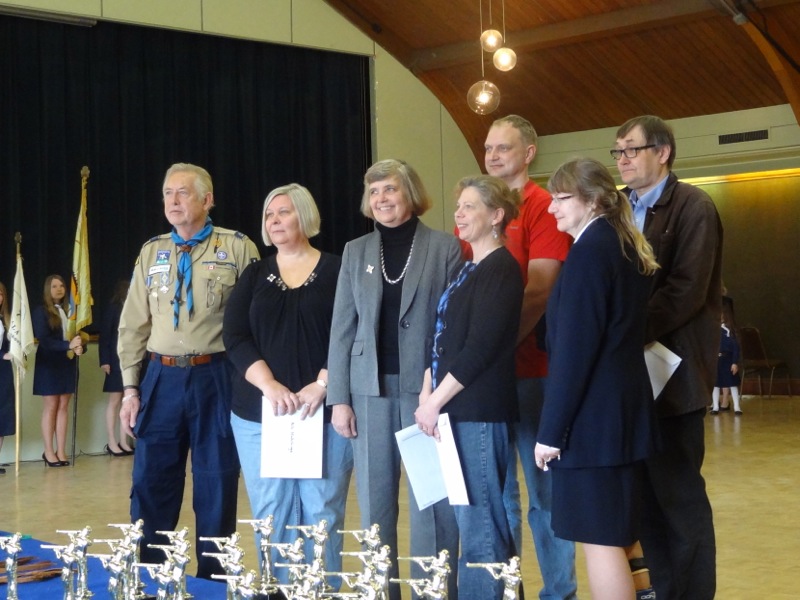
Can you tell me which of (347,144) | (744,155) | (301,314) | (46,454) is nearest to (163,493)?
(301,314)

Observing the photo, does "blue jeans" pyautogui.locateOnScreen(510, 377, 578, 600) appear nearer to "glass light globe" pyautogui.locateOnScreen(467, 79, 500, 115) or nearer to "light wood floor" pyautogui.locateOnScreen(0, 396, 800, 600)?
"light wood floor" pyautogui.locateOnScreen(0, 396, 800, 600)

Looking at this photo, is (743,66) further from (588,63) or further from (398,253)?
(398,253)

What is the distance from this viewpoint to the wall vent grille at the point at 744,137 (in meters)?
11.5

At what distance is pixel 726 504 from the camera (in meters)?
5.61

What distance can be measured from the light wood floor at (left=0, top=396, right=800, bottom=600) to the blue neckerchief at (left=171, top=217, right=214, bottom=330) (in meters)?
1.20

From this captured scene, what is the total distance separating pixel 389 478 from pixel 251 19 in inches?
342

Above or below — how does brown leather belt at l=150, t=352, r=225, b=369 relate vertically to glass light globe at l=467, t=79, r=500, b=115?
below

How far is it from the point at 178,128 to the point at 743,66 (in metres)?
5.86

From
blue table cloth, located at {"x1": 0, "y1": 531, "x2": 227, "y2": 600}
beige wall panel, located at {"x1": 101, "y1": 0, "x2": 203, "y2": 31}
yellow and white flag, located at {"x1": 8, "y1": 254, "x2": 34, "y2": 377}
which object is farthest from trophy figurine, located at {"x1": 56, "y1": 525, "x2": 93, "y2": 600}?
beige wall panel, located at {"x1": 101, "y1": 0, "x2": 203, "y2": 31}

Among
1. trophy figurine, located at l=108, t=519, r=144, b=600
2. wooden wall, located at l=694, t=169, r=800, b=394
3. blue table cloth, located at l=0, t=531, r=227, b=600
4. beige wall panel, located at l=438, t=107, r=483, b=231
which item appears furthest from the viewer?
wooden wall, located at l=694, t=169, r=800, b=394

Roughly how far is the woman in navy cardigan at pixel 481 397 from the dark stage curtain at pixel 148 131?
7402 millimetres

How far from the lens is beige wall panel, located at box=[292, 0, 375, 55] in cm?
1141

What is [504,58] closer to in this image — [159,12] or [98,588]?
[159,12]

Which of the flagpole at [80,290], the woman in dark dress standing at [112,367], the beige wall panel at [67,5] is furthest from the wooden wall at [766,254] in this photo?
the flagpole at [80,290]
